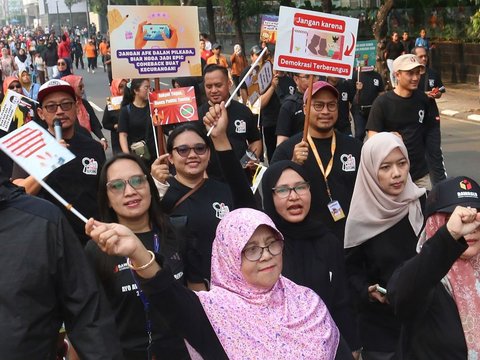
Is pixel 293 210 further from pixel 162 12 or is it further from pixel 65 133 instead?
pixel 162 12

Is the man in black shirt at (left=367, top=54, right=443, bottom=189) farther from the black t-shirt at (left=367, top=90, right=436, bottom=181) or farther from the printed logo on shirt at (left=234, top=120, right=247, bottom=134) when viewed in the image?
the printed logo on shirt at (left=234, top=120, right=247, bottom=134)

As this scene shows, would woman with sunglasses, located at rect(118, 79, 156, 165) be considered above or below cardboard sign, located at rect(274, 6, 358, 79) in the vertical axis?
below

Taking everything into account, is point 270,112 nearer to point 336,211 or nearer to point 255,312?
point 336,211

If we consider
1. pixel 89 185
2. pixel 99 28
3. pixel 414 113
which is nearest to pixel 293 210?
pixel 89 185

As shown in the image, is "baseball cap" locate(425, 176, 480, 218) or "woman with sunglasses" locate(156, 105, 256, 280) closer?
"baseball cap" locate(425, 176, 480, 218)

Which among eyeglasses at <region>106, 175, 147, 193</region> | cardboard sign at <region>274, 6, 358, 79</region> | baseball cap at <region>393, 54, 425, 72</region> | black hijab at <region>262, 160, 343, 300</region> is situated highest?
cardboard sign at <region>274, 6, 358, 79</region>

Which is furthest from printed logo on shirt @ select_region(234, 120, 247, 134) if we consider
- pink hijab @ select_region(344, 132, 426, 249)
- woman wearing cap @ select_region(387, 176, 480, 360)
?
woman wearing cap @ select_region(387, 176, 480, 360)

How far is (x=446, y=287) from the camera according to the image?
301 cm

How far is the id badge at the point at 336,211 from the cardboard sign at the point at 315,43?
3.76 ft

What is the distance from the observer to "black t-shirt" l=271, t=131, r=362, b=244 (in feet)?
17.2

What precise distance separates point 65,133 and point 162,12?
1.37 meters

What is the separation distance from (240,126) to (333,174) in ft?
6.18

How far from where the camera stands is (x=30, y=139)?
125 inches

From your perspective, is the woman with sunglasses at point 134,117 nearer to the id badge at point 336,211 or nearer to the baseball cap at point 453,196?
the id badge at point 336,211
